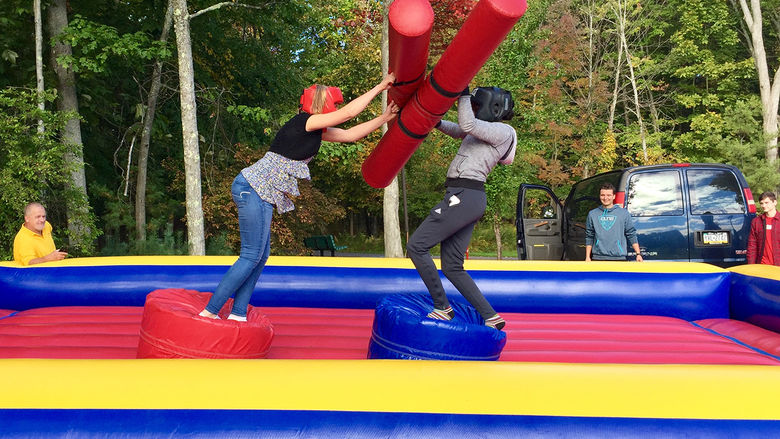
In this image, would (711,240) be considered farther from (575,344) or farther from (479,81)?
(479,81)

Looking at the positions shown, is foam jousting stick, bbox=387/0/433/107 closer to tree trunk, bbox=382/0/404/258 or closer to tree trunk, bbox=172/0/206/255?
tree trunk, bbox=172/0/206/255

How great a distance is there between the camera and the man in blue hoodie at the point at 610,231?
16.3 feet

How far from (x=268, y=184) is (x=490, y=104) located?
49.9 inches

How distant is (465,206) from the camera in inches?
116

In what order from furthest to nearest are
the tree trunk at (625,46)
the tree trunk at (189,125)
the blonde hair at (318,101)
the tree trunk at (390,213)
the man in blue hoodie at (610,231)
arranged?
the tree trunk at (625,46)
the tree trunk at (390,213)
the tree trunk at (189,125)
the man in blue hoodie at (610,231)
the blonde hair at (318,101)

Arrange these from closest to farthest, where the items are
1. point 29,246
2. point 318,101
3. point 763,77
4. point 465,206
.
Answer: point 318,101 < point 465,206 < point 29,246 < point 763,77

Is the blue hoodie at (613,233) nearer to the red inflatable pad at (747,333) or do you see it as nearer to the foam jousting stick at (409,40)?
the red inflatable pad at (747,333)

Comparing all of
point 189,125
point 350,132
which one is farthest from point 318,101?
point 189,125

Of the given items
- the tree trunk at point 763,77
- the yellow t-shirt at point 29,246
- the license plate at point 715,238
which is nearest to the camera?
the yellow t-shirt at point 29,246

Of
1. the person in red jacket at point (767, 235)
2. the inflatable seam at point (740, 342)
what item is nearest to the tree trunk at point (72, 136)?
the inflatable seam at point (740, 342)

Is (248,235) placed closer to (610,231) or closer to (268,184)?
(268,184)

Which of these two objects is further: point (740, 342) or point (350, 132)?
point (740, 342)

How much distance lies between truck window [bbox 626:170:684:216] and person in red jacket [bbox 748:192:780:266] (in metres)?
0.82

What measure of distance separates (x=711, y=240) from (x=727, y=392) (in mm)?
4776
